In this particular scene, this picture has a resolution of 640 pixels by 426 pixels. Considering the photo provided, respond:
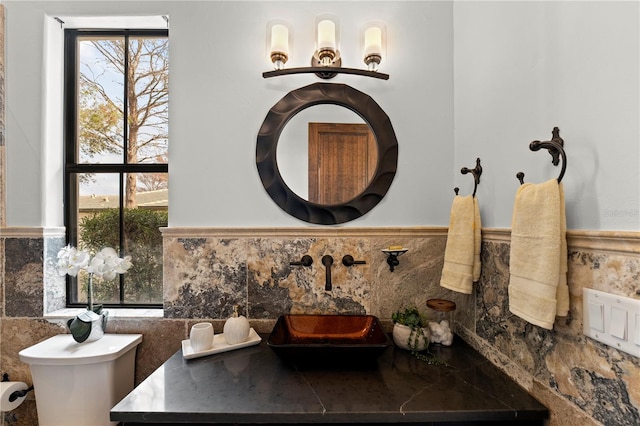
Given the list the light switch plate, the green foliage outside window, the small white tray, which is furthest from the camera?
the green foliage outside window

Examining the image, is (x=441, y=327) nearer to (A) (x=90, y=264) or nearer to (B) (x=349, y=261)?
(B) (x=349, y=261)

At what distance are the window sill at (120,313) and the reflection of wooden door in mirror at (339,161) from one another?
3.13 feet

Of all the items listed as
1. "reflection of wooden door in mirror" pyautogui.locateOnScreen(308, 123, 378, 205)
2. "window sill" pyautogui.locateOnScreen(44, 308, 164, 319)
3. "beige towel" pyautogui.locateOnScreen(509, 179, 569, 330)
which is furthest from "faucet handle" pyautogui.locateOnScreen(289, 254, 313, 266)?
"beige towel" pyautogui.locateOnScreen(509, 179, 569, 330)

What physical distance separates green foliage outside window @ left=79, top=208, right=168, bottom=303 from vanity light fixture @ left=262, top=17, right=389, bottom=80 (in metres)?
0.97

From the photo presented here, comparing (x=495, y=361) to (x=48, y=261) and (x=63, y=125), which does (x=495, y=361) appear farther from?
(x=63, y=125)

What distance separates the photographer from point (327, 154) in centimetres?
143

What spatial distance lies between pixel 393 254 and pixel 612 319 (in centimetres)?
76

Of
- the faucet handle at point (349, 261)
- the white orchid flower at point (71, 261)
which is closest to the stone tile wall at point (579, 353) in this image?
the faucet handle at point (349, 261)

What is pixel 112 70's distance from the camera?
1.60 m

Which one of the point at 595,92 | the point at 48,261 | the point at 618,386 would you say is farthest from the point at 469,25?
the point at 48,261

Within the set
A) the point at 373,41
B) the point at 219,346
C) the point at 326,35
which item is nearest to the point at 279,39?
the point at 326,35

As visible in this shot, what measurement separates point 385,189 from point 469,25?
81 centimetres

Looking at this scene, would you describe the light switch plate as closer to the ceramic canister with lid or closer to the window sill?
the ceramic canister with lid

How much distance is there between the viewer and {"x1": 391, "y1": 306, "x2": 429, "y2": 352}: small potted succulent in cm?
123
